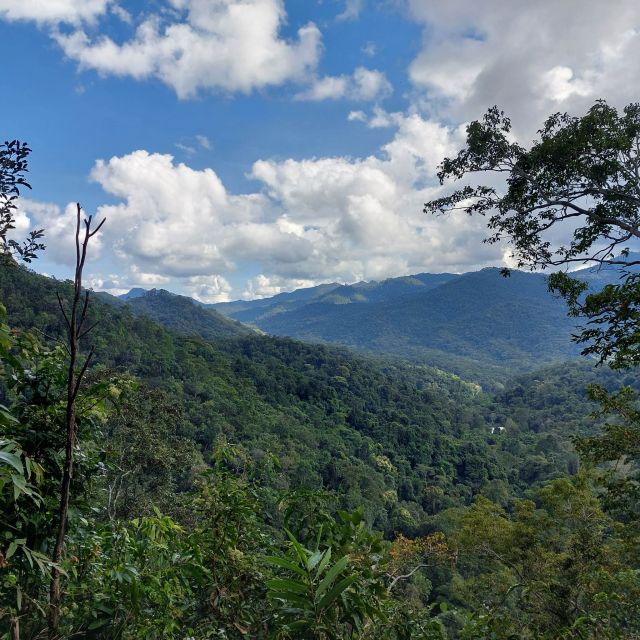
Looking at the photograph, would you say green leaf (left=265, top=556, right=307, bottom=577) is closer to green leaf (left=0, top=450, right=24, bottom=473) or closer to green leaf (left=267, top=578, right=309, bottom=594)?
green leaf (left=267, top=578, right=309, bottom=594)

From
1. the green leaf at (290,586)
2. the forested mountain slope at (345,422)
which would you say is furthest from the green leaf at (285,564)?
the forested mountain slope at (345,422)

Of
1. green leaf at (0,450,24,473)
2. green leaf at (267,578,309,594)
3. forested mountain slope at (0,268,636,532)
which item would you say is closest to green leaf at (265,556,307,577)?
green leaf at (267,578,309,594)

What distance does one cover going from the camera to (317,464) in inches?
2034

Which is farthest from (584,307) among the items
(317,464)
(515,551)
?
(317,464)

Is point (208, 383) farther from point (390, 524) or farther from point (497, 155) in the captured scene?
point (497, 155)

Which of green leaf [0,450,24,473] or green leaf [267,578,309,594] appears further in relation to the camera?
green leaf [267,578,309,594]

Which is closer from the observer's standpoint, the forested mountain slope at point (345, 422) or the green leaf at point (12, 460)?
the green leaf at point (12, 460)

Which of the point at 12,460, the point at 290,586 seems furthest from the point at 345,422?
the point at 12,460

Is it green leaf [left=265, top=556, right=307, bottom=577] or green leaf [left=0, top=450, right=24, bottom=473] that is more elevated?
green leaf [left=0, top=450, right=24, bottom=473]

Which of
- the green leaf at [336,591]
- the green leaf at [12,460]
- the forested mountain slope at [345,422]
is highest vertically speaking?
the green leaf at [12,460]

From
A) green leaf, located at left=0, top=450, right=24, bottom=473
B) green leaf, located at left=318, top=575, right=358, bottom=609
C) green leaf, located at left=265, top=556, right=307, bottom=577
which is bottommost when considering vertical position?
green leaf, located at left=318, top=575, right=358, bottom=609

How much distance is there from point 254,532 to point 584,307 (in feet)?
18.8

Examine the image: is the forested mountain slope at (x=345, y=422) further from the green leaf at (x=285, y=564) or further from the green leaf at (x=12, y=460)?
the green leaf at (x=12, y=460)

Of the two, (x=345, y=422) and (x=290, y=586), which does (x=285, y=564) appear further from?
(x=345, y=422)
